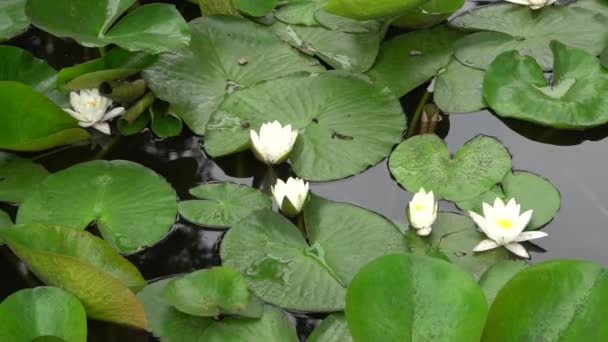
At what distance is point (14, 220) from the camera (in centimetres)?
216

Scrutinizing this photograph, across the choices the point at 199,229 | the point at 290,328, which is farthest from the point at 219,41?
the point at 290,328

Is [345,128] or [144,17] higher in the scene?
[144,17]

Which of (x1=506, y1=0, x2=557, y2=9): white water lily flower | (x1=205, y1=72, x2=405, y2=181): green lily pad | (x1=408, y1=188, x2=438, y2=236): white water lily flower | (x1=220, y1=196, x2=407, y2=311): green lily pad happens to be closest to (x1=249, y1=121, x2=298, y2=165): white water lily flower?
(x1=205, y1=72, x2=405, y2=181): green lily pad

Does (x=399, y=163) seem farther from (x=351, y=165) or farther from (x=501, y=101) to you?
(x=501, y=101)

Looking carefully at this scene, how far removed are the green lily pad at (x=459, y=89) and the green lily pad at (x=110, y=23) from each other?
800 millimetres

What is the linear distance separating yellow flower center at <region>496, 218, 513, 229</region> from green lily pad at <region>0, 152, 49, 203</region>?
1.24 m

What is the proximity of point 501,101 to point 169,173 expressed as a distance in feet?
3.31

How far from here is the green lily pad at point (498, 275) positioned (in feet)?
6.18

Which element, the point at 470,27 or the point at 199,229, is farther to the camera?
the point at 470,27

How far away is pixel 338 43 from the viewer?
104 inches

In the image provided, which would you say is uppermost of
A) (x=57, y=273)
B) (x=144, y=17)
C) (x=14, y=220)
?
(x=144, y=17)

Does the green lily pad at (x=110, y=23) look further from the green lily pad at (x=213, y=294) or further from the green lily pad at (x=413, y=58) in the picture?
the green lily pad at (x=213, y=294)

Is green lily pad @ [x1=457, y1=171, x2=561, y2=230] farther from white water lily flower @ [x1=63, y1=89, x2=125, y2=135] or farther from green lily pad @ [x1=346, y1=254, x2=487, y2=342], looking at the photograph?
white water lily flower @ [x1=63, y1=89, x2=125, y2=135]

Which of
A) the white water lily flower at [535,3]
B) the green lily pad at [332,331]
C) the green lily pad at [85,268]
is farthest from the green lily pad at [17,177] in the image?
the white water lily flower at [535,3]
